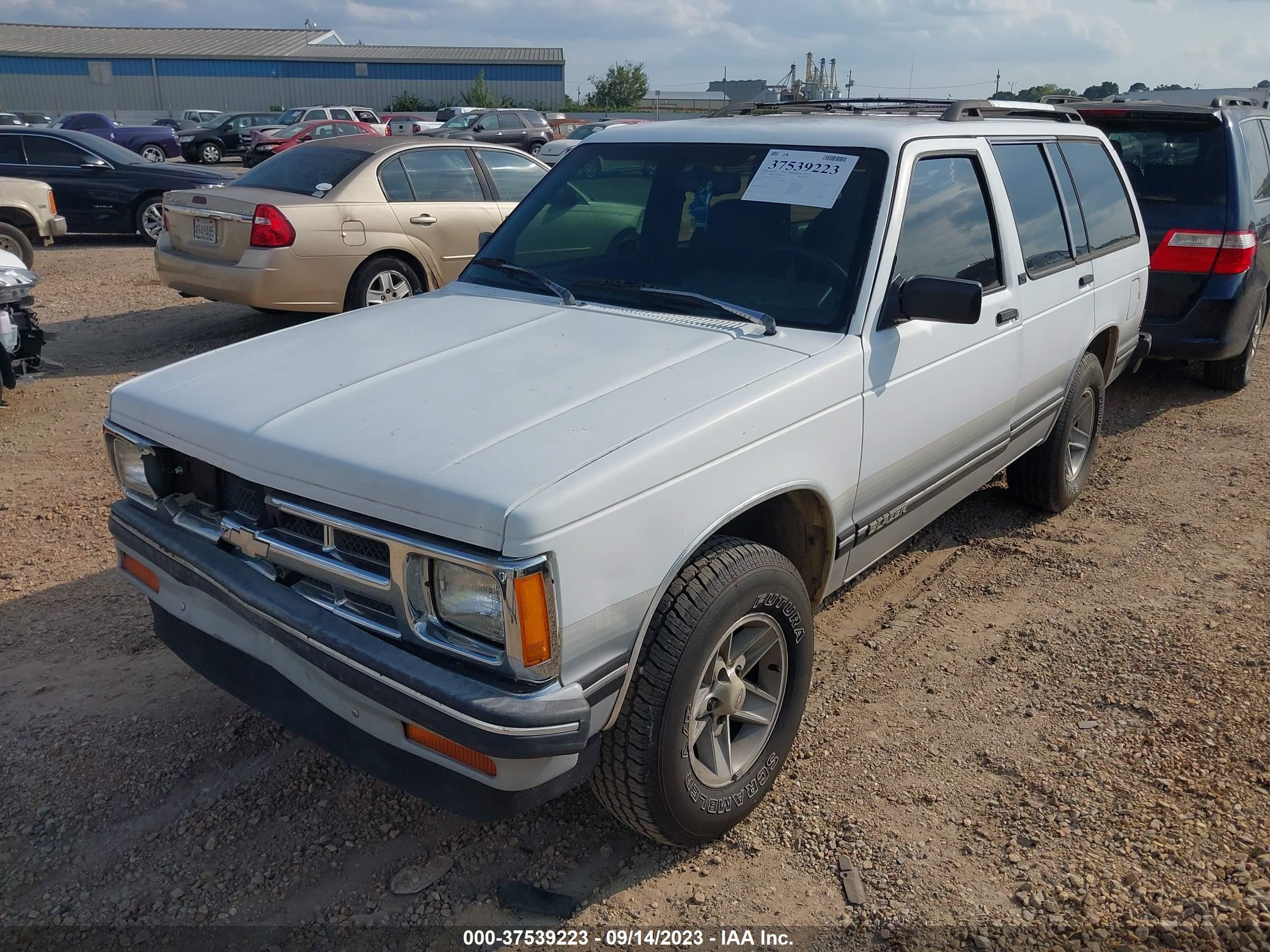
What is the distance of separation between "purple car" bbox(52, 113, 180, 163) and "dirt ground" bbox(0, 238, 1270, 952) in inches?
1006

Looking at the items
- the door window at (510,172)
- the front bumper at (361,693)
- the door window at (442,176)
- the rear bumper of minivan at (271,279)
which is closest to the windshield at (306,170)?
the door window at (442,176)

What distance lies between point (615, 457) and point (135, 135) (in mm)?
28909

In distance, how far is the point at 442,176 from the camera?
852cm

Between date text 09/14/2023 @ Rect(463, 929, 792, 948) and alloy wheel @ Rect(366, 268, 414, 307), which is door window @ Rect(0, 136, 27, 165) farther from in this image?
date text 09/14/2023 @ Rect(463, 929, 792, 948)

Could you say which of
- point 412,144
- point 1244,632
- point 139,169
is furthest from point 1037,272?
point 139,169

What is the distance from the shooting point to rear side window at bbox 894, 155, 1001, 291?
11.2ft

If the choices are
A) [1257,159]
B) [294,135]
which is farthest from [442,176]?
[294,135]

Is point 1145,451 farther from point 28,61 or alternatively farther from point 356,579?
point 28,61

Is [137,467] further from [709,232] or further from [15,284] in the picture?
[15,284]

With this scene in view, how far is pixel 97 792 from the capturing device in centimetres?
301

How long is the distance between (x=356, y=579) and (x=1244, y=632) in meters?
3.50

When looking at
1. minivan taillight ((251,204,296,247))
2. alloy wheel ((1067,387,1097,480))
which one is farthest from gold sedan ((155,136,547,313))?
alloy wheel ((1067,387,1097,480))

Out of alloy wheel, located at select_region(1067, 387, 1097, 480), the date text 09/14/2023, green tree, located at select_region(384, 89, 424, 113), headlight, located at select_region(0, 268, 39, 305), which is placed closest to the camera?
the date text 09/14/2023

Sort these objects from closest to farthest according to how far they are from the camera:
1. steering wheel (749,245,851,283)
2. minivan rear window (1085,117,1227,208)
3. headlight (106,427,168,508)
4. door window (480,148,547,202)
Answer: headlight (106,427,168,508)
steering wheel (749,245,851,283)
minivan rear window (1085,117,1227,208)
door window (480,148,547,202)
